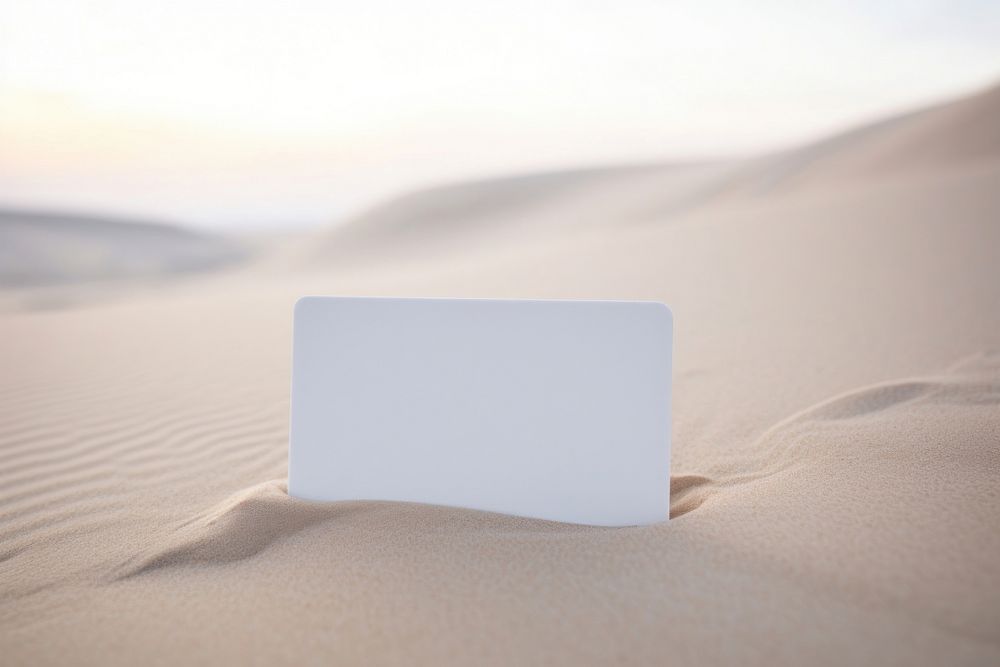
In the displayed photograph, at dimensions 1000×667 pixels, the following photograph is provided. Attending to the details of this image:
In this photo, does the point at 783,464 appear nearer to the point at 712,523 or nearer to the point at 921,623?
the point at 712,523

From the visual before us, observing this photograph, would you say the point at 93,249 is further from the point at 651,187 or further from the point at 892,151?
the point at 892,151

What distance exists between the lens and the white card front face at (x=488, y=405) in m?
2.23

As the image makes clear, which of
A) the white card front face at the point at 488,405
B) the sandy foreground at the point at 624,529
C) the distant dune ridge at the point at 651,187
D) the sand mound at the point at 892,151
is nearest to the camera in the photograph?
the sandy foreground at the point at 624,529

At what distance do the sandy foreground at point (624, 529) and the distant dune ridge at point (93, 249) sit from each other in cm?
1915

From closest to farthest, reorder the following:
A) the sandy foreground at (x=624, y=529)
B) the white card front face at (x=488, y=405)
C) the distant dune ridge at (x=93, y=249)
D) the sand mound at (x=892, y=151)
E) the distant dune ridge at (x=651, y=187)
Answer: the sandy foreground at (x=624, y=529), the white card front face at (x=488, y=405), the sand mound at (x=892, y=151), the distant dune ridge at (x=651, y=187), the distant dune ridge at (x=93, y=249)

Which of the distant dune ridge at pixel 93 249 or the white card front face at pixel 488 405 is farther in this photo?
the distant dune ridge at pixel 93 249

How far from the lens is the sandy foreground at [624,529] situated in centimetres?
158

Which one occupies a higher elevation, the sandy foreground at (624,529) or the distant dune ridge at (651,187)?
the distant dune ridge at (651,187)

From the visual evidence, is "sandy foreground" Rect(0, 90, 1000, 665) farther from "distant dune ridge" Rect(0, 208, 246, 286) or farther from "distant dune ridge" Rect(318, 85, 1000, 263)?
"distant dune ridge" Rect(0, 208, 246, 286)

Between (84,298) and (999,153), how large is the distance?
18.8 m

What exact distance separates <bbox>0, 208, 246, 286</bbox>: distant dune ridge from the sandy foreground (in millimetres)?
19145

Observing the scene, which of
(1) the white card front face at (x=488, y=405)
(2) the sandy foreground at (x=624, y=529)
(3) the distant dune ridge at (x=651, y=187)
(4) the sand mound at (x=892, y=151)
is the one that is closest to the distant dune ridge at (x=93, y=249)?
(3) the distant dune ridge at (x=651, y=187)

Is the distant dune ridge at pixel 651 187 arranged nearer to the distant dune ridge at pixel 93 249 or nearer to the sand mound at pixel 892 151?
the sand mound at pixel 892 151

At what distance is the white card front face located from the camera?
223cm
